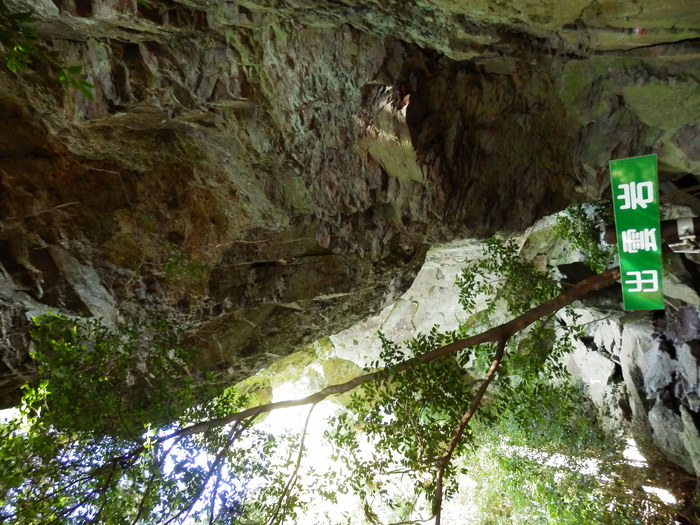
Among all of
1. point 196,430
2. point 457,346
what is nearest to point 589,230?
point 457,346

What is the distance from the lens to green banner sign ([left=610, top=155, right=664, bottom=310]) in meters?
3.45

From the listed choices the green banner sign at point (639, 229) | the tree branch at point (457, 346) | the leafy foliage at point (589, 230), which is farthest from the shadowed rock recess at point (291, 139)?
the leafy foliage at point (589, 230)

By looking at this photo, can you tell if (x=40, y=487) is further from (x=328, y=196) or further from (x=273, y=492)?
(x=328, y=196)

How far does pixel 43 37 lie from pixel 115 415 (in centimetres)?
504

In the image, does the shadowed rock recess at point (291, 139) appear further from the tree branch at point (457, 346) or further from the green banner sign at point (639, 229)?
the green banner sign at point (639, 229)

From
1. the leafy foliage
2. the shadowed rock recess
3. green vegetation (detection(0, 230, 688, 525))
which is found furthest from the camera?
the leafy foliage

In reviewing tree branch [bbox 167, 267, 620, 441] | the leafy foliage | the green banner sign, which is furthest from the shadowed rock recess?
the leafy foliage

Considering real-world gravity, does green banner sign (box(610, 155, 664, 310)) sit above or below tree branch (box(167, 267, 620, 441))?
above

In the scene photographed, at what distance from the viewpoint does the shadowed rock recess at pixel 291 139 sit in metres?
4.80

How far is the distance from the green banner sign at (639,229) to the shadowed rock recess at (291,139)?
143 centimetres

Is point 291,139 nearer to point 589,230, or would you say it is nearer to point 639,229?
point 639,229

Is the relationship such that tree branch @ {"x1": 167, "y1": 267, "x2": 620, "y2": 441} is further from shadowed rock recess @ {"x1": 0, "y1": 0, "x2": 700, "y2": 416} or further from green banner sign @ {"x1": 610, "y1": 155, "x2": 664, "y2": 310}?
green banner sign @ {"x1": 610, "y1": 155, "x2": 664, "y2": 310}

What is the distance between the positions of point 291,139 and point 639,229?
4.75 meters

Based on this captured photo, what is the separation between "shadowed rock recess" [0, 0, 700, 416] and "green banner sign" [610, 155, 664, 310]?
143 centimetres
